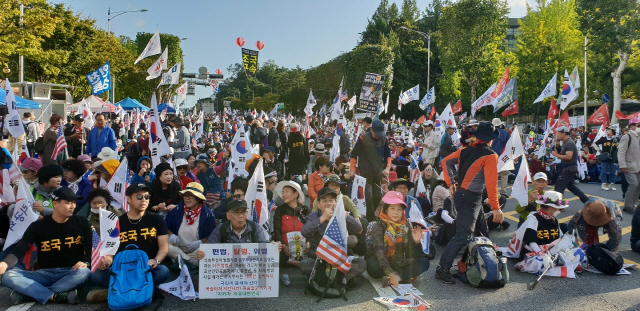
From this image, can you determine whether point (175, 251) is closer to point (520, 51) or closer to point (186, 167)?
point (186, 167)

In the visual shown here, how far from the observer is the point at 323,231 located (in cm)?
569

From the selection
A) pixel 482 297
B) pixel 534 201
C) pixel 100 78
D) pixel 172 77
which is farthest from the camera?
pixel 172 77

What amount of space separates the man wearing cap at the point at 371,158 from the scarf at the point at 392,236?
8.49 feet

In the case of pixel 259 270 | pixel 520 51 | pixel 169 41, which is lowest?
pixel 259 270

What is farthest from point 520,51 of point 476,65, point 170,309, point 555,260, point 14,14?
point 170,309

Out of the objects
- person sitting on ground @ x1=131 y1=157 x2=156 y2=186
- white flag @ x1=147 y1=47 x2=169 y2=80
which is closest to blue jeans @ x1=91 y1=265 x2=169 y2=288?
person sitting on ground @ x1=131 y1=157 x2=156 y2=186

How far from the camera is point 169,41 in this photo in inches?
2702

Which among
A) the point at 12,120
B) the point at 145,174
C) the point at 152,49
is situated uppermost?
the point at 152,49

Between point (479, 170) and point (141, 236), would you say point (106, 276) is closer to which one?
point (141, 236)

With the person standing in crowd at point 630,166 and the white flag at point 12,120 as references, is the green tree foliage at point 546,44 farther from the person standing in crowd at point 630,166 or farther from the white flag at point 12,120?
the white flag at point 12,120

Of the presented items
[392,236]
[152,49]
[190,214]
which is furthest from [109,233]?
[152,49]

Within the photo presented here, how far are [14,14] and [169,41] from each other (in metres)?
51.0

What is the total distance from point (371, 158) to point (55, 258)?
494 cm

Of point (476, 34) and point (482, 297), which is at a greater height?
point (476, 34)
